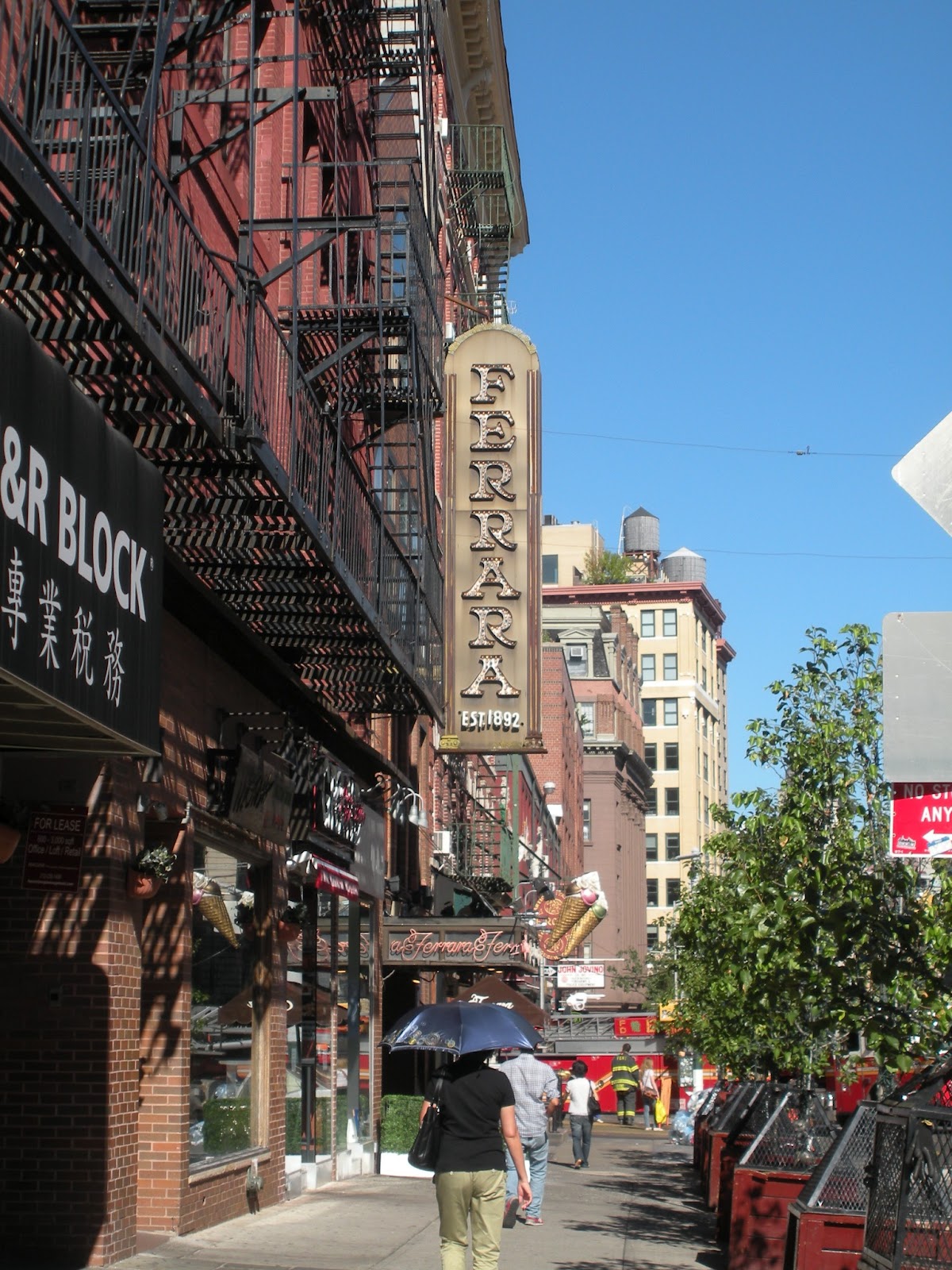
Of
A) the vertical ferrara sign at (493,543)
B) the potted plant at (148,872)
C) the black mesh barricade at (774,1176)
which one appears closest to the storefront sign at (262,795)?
the potted plant at (148,872)

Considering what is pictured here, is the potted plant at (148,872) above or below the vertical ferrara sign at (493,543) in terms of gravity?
below

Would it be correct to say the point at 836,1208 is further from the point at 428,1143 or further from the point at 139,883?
the point at 139,883

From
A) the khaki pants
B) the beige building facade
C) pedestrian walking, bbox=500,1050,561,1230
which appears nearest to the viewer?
the khaki pants

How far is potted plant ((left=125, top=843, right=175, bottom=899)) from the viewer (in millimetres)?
11500

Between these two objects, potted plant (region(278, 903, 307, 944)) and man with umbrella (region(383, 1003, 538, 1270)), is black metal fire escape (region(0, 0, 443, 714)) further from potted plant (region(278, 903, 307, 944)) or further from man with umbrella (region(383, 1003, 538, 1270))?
man with umbrella (region(383, 1003, 538, 1270))

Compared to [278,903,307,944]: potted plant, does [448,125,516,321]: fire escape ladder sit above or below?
above

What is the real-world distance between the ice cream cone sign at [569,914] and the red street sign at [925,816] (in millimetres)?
28839

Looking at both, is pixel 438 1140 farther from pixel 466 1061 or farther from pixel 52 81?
pixel 52 81

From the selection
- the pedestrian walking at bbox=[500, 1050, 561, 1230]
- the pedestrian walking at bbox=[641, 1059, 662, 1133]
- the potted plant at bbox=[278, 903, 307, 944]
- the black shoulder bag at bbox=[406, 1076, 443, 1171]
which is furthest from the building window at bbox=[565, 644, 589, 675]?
the black shoulder bag at bbox=[406, 1076, 443, 1171]

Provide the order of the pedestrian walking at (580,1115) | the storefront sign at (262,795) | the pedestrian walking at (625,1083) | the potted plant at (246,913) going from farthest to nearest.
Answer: the pedestrian walking at (625,1083), the pedestrian walking at (580,1115), the potted plant at (246,913), the storefront sign at (262,795)

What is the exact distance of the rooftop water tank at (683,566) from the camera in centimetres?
14175

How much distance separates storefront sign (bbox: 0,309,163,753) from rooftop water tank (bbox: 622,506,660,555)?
132m

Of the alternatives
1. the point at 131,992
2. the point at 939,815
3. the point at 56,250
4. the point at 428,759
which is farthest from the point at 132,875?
the point at 428,759

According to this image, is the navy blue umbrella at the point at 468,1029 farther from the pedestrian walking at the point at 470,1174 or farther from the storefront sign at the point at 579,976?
the storefront sign at the point at 579,976
